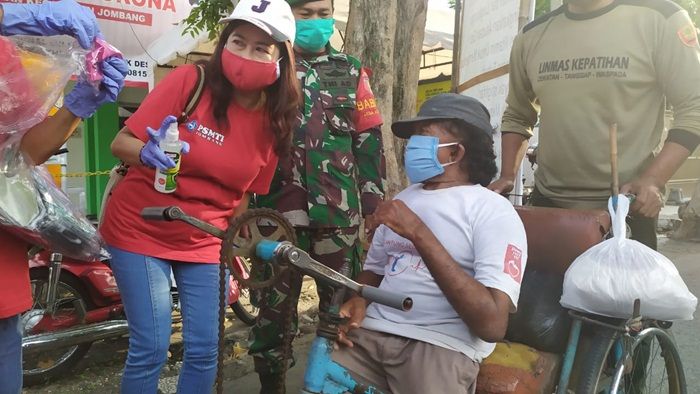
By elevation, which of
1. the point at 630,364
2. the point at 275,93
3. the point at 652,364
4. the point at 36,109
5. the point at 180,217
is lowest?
the point at 652,364

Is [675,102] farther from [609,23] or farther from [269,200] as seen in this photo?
[269,200]

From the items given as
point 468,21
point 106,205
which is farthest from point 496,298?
point 468,21

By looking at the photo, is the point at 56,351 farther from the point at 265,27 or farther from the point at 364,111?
the point at 265,27

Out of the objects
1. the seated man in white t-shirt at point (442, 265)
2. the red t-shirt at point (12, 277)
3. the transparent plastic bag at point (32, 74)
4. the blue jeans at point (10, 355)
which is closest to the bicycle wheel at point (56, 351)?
the blue jeans at point (10, 355)

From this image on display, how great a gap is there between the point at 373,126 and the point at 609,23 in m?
1.11

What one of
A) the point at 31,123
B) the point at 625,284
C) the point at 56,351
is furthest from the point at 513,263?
the point at 56,351

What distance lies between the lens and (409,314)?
1924 mm

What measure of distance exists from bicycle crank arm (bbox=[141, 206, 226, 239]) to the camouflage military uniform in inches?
46.7

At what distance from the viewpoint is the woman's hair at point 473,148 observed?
2.01m

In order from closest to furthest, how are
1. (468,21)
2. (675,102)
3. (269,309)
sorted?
(675,102) → (269,309) → (468,21)

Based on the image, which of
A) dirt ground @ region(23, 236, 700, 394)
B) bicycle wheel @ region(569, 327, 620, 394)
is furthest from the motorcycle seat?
dirt ground @ region(23, 236, 700, 394)

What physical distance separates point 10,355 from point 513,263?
1527 mm

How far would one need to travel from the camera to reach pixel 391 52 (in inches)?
170

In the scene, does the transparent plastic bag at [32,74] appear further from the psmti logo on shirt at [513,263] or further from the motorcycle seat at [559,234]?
the motorcycle seat at [559,234]
